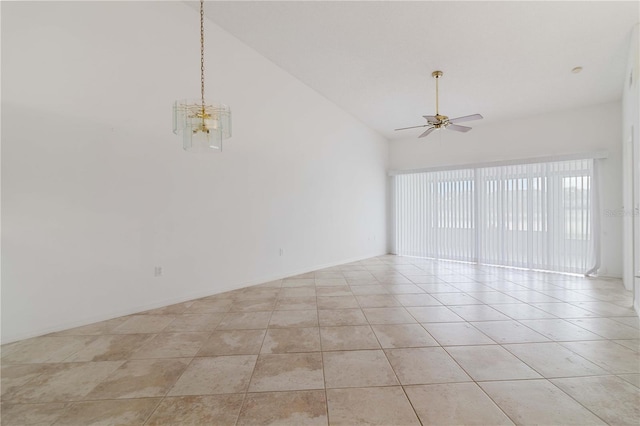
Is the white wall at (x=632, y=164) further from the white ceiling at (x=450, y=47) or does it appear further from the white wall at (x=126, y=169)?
the white wall at (x=126, y=169)

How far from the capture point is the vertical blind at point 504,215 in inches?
215

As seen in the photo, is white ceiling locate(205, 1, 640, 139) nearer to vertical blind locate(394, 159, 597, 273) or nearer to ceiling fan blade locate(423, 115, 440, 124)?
ceiling fan blade locate(423, 115, 440, 124)

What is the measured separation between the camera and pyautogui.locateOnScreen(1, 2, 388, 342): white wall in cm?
252

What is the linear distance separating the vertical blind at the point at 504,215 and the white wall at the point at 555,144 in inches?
9.9

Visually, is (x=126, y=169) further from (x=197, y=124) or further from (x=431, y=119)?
(x=431, y=119)

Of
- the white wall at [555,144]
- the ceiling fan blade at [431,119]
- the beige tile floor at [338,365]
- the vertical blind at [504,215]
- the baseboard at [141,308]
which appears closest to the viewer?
the beige tile floor at [338,365]

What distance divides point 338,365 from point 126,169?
3236 mm

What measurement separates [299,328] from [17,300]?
2.74 meters

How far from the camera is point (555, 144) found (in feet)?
19.0

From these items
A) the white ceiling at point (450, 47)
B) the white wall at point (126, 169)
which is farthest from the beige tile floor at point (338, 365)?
the white ceiling at point (450, 47)

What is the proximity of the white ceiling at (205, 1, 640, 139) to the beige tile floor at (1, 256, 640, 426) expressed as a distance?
145 inches

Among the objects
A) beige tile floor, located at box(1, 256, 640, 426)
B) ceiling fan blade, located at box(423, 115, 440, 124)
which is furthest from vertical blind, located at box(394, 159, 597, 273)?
ceiling fan blade, located at box(423, 115, 440, 124)

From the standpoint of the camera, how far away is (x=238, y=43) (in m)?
4.21

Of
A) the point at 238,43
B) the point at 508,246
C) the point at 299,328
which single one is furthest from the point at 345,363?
the point at 508,246
